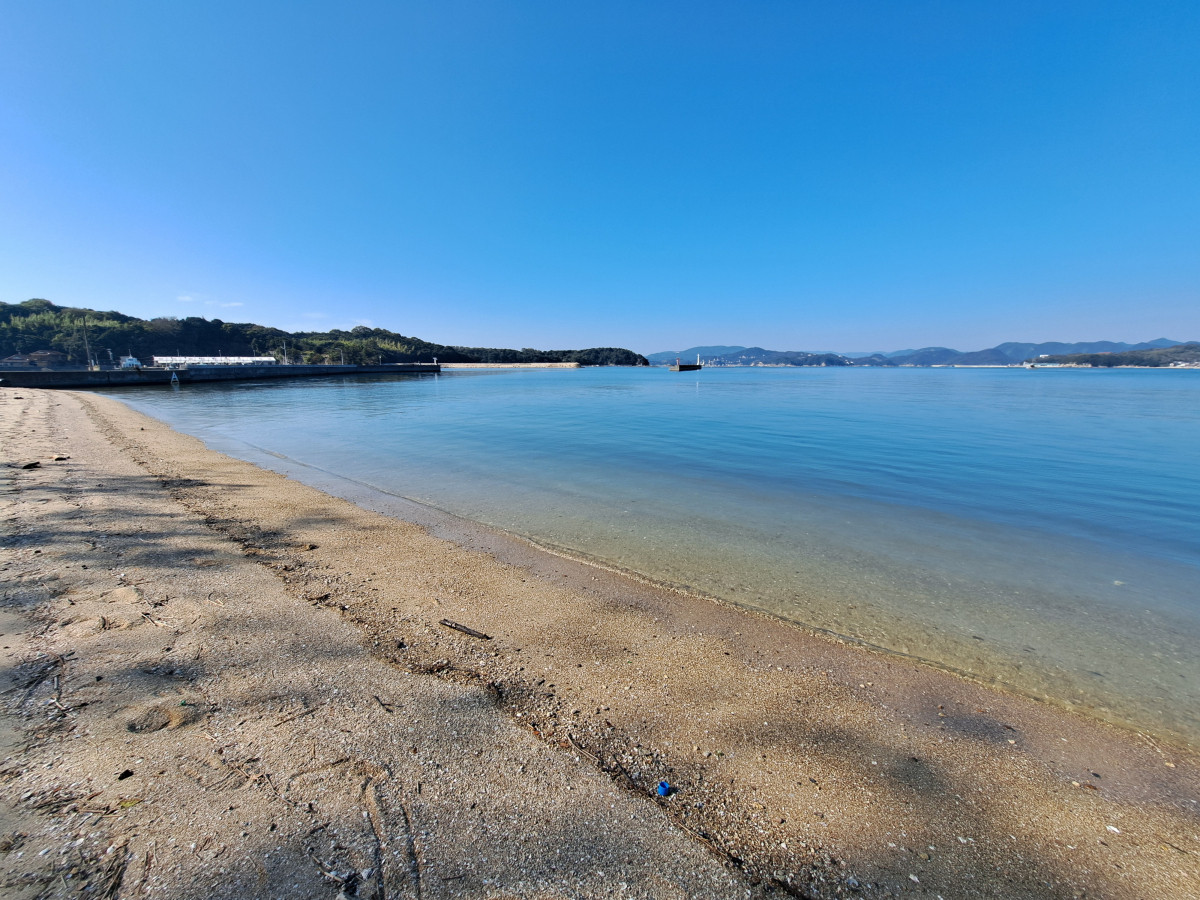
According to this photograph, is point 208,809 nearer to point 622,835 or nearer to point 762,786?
point 622,835

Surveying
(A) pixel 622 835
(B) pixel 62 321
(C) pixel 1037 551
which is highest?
(B) pixel 62 321

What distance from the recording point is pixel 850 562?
636 cm

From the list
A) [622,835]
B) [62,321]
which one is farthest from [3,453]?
[62,321]

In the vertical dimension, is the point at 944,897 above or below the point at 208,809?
below

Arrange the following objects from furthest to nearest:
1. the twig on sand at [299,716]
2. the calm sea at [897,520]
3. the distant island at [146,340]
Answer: the distant island at [146,340] < the calm sea at [897,520] < the twig on sand at [299,716]

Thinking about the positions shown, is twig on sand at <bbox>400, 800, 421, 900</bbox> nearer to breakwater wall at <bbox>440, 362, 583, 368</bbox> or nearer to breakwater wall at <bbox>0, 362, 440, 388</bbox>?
breakwater wall at <bbox>0, 362, 440, 388</bbox>

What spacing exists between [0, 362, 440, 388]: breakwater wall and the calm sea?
4644 cm

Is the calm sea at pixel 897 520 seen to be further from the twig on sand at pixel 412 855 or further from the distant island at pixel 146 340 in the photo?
the distant island at pixel 146 340

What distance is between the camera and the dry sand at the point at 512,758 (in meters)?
1.94

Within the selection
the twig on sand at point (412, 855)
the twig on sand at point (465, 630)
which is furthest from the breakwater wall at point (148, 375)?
the twig on sand at point (412, 855)

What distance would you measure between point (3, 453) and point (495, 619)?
1347 centimetres

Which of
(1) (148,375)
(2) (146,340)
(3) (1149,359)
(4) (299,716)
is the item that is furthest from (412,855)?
(3) (1149,359)

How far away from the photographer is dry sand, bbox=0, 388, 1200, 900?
6.36 feet

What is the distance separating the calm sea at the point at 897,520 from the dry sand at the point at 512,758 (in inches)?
38.1
